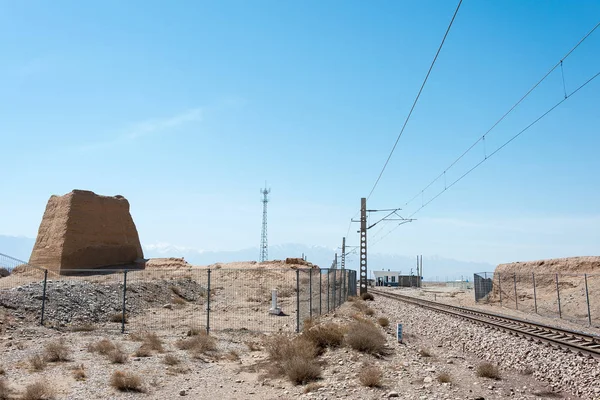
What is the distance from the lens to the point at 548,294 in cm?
3606

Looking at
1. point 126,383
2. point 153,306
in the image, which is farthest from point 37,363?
point 153,306

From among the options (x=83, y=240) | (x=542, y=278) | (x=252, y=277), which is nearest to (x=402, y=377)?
(x=542, y=278)

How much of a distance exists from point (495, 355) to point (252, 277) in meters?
45.6

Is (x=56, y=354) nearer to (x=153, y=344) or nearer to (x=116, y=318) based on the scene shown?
(x=153, y=344)

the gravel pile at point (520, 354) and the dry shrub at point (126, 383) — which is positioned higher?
the gravel pile at point (520, 354)

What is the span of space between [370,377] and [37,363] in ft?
29.0

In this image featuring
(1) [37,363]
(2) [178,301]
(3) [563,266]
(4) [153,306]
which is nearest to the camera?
(1) [37,363]

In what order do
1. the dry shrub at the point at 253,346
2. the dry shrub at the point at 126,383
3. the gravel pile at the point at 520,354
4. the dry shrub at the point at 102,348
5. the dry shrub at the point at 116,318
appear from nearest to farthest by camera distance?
the gravel pile at the point at 520,354, the dry shrub at the point at 126,383, the dry shrub at the point at 102,348, the dry shrub at the point at 253,346, the dry shrub at the point at 116,318

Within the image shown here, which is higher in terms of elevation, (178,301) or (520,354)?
(178,301)

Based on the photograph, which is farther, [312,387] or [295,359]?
[295,359]

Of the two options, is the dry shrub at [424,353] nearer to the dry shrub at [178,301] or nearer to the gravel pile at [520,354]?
the gravel pile at [520,354]

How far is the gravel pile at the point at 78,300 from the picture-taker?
23125 mm

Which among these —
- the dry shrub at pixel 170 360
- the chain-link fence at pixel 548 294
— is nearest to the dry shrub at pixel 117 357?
the dry shrub at pixel 170 360

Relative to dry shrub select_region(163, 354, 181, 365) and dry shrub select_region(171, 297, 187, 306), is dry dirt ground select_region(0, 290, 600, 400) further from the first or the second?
dry shrub select_region(171, 297, 187, 306)
